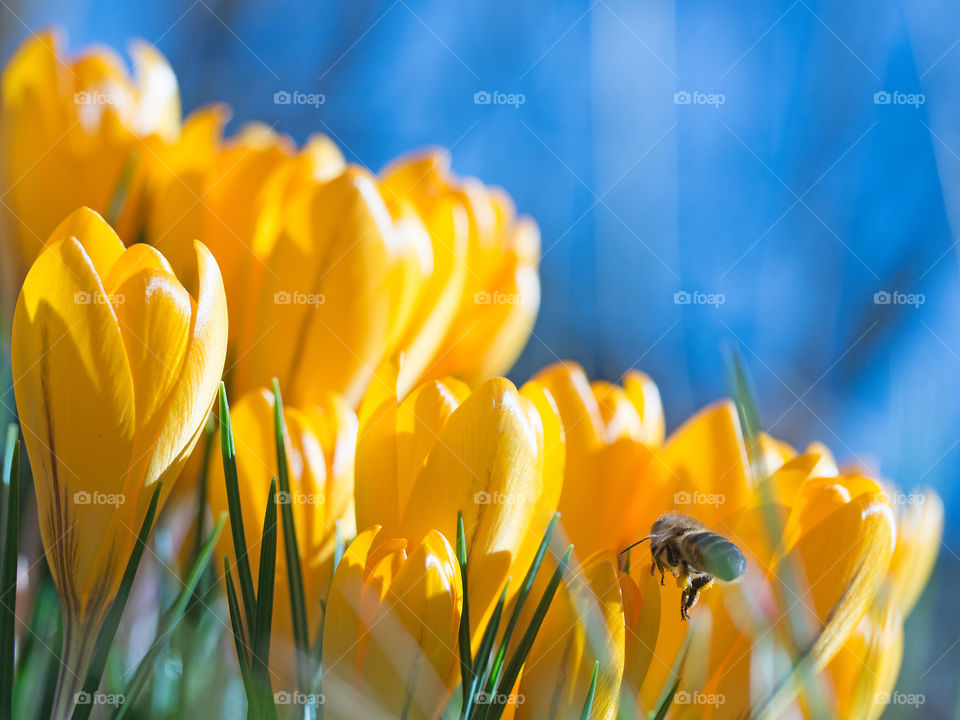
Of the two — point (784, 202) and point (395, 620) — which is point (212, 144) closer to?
point (395, 620)

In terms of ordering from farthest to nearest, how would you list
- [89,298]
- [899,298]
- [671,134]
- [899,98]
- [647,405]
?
1. [671,134]
2. [899,98]
3. [899,298]
4. [647,405]
5. [89,298]

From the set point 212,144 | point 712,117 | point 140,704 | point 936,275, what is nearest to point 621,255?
point 712,117

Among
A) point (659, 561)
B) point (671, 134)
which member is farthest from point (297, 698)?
point (671, 134)

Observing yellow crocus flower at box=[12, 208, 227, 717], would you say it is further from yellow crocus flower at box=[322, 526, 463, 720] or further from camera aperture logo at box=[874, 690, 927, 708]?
camera aperture logo at box=[874, 690, 927, 708]

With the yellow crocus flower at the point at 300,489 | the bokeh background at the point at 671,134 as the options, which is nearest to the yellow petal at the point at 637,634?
the yellow crocus flower at the point at 300,489

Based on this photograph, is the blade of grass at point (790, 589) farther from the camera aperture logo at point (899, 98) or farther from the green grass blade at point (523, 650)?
the camera aperture logo at point (899, 98)

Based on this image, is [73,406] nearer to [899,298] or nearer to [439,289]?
[439,289]

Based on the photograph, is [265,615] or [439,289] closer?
[265,615]
